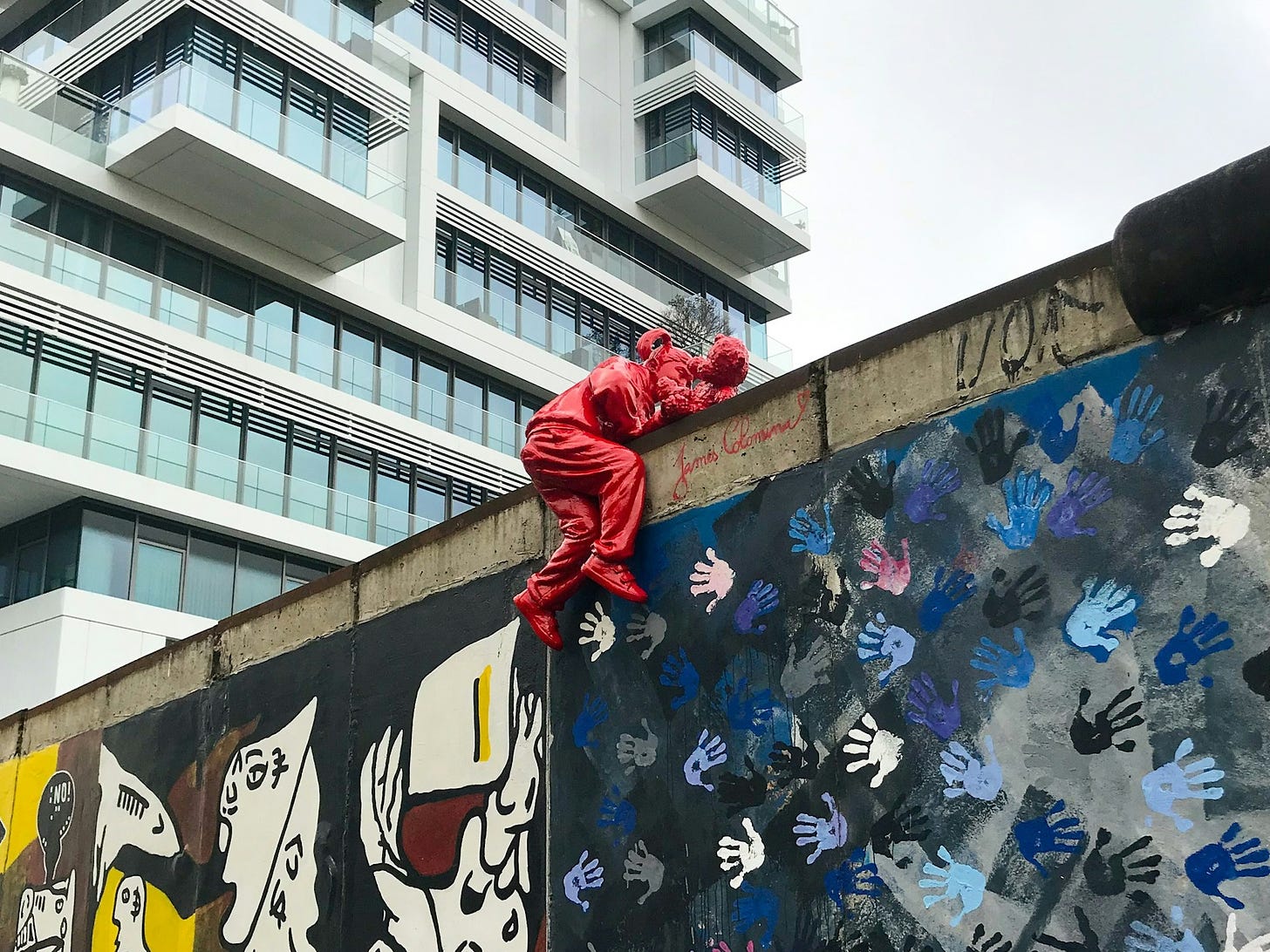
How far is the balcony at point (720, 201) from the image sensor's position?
131 ft

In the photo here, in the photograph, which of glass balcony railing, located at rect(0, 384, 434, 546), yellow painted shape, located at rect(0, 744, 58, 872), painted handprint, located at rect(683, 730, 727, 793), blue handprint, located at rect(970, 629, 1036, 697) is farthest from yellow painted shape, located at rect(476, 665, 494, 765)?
glass balcony railing, located at rect(0, 384, 434, 546)

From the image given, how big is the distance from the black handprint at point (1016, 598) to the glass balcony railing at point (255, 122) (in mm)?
23651

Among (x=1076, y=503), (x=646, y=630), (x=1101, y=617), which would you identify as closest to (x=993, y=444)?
(x=1076, y=503)

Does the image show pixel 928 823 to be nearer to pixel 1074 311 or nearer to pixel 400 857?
pixel 1074 311

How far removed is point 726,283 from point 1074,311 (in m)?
38.2

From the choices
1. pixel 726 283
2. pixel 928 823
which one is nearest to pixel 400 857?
pixel 928 823

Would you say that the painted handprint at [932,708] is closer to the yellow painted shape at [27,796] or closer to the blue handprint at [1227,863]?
the blue handprint at [1227,863]

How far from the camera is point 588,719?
7.46 meters

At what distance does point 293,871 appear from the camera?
9359 millimetres

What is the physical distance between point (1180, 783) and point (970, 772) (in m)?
0.84

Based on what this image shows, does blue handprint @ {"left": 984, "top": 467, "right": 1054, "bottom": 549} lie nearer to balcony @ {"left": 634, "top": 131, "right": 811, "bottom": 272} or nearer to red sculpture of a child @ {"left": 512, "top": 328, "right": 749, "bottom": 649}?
red sculpture of a child @ {"left": 512, "top": 328, "right": 749, "bottom": 649}

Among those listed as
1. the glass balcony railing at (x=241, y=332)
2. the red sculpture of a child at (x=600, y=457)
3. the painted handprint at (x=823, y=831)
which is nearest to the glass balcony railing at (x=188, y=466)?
the glass balcony railing at (x=241, y=332)

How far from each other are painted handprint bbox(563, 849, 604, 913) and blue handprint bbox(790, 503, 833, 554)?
1.90m

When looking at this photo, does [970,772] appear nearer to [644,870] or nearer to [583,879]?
[644,870]
